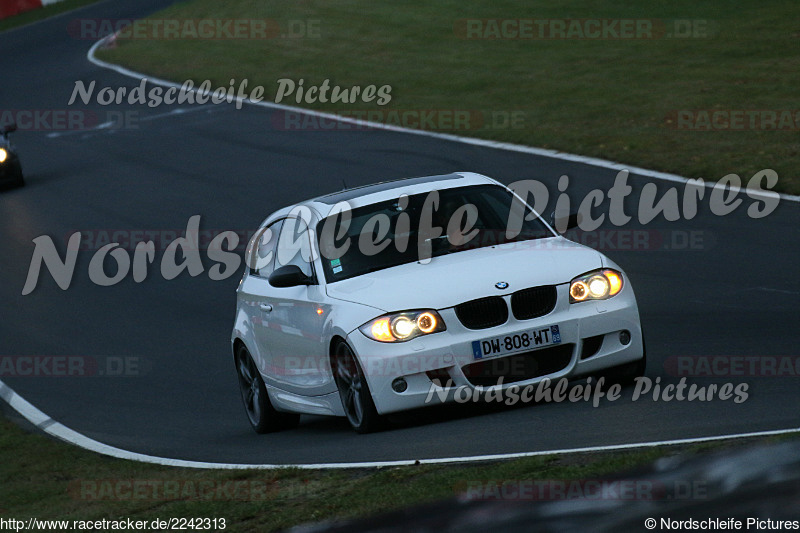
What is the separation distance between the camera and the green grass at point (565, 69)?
812 inches

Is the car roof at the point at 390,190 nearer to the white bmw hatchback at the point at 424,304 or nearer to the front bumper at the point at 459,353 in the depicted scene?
the white bmw hatchback at the point at 424,304

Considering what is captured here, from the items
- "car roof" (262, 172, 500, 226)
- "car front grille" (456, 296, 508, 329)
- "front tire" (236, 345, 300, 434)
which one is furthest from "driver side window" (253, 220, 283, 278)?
"car front grille" (456, 296, 508, 329)

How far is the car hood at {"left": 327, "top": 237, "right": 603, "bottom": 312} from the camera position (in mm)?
8867

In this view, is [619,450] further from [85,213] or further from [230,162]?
[230,162]

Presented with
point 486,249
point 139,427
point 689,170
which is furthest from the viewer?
point 689,170

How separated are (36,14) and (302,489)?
50.5 meters

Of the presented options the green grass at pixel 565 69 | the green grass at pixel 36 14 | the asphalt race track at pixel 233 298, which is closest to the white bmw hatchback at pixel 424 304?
the asphalt race track at pixel 233 298

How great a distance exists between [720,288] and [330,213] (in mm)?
4280

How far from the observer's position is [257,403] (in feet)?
35.4

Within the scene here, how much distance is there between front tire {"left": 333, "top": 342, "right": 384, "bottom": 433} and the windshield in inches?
25.0

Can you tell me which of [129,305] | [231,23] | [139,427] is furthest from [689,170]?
[231,23]

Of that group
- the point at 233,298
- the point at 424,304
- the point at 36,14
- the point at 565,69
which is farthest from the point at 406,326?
the point at 36,14

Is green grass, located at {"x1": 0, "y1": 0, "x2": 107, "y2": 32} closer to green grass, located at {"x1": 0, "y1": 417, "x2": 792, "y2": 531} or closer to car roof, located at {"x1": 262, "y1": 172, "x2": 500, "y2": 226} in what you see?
car roof, located at {"x1": 262, "y1": 172, "x2": 500, "y2": 226}

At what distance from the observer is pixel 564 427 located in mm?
8305
